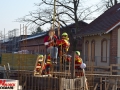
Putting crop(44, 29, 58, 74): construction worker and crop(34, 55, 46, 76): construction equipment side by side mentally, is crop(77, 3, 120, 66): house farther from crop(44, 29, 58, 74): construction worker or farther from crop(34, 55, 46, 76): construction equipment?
crop(34, 55, 46, 76): construction equipment

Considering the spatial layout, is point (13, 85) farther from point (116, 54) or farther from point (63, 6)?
point (63, 6)

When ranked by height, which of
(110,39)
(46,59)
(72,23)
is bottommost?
(46,59)

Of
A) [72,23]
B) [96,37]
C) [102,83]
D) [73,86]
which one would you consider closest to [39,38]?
[72,23]

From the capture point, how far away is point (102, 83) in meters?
15.5

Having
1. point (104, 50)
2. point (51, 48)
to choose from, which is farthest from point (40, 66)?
point (104, 50)

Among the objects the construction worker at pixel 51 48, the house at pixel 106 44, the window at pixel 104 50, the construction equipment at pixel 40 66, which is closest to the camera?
the construction equipment at pixel 40 66

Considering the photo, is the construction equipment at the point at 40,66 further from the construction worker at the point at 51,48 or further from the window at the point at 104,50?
the window at the point at 104,50

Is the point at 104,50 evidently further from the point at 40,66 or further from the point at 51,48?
the point at 40,66

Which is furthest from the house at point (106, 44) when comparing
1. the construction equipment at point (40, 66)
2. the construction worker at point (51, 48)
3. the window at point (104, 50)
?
the construction equipment at point (40, 66)

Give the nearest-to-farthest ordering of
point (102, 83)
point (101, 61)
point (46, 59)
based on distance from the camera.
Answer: point (46, 59)
point (102, 83)
point (101, 61)

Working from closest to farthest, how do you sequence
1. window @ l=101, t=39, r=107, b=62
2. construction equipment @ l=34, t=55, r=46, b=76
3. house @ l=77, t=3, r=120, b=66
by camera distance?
construction equipment @ l=34, t=55, r=46, b=76
house @ l=77, t=3, r=120, b=66
window @ l=101, t=39, r=107, b=62

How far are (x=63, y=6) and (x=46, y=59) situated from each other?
1179 inches

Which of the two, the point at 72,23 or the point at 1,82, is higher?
the point at 72,23

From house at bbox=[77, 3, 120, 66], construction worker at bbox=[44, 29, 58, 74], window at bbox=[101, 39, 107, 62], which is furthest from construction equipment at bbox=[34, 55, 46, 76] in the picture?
window at bbox=[101, 39, 107, 62]
